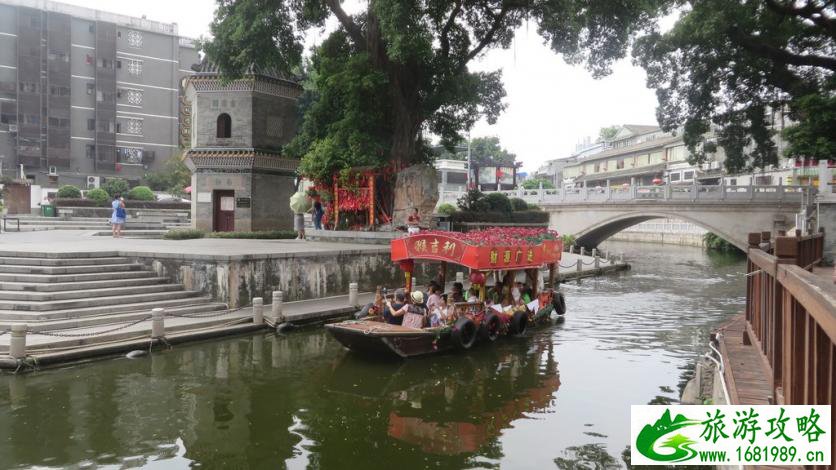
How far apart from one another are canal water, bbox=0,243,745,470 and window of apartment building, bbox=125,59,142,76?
4386 centimetres

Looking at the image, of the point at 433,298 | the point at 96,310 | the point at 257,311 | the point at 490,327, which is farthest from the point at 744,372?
the point at 96,310

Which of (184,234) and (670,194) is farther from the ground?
(670,194)

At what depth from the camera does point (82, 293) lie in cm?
1359

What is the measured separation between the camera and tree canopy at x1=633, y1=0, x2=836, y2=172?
66.3ft

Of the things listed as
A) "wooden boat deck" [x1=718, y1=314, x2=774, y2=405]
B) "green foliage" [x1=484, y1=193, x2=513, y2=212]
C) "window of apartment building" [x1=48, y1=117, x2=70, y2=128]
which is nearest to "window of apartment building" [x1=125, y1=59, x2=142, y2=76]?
"window of apartment building" [x1=48, y1=117, x2=70, y2=128]

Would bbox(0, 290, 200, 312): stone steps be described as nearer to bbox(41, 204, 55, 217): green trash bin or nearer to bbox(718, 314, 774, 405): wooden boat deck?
bbox(718, 314, 774, 405): wooden boat deck

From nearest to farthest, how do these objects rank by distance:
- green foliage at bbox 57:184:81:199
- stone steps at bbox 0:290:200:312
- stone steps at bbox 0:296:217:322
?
1. stone steps at bbox 0:296:217:322
2. stone steps at bbox 0:290:200:312
3. green foliage at bbox 57:184:81:199

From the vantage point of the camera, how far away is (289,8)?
71.7 ft

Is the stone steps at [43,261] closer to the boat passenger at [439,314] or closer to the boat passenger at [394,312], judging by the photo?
the boat passenger at [394,312]

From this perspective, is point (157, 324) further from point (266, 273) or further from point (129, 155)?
point (129, 155)

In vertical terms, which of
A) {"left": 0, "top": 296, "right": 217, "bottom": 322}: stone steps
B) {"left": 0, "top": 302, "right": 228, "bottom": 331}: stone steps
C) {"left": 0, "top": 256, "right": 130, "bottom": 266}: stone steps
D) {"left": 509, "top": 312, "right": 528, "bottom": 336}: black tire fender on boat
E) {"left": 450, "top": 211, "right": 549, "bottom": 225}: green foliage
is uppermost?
{"left": 450, "top": 211, "right": 549, "bottom": 225}: green foliage

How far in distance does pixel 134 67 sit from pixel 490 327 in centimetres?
4681

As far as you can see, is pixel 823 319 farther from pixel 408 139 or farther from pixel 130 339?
pixel 408 139

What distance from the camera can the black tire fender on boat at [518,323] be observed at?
14594 millimetres
